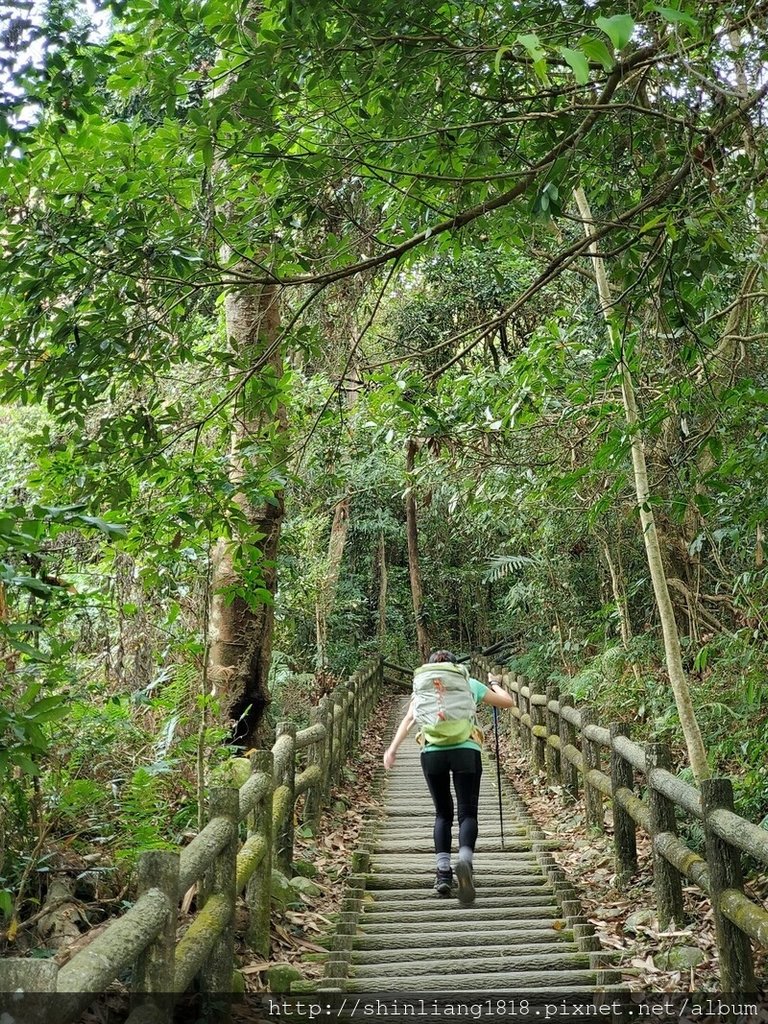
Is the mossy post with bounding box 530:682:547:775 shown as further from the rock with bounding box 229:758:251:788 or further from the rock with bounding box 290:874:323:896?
the rock with bounding box 229:758:251:788

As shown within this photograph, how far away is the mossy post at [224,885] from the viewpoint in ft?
13.5

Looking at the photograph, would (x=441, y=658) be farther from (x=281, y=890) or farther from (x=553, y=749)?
(x=553, y=749)

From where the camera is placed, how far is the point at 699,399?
5.51m

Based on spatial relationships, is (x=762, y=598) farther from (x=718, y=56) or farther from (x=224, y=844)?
(x=224, y=844)

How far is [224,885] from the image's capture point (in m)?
4.32

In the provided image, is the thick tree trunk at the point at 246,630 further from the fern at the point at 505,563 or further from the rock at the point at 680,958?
the fern at the point at 505,563

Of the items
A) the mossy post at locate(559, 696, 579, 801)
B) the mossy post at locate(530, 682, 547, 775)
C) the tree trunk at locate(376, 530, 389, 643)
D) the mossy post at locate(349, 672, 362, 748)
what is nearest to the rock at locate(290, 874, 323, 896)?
the mossy post at locate(559, 696, 579, 801)

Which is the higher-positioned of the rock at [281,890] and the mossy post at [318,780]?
the mossy post at [318,780]

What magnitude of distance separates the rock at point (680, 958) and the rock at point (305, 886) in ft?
7.73

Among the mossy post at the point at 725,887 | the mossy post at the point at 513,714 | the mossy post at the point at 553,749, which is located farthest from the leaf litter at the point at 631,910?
the mossy post at the point at 513,714

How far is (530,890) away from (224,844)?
2.97m

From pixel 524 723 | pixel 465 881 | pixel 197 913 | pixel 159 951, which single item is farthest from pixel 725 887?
pixel 524 723

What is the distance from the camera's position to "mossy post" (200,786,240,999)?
4113mm

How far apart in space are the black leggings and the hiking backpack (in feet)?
0.35
